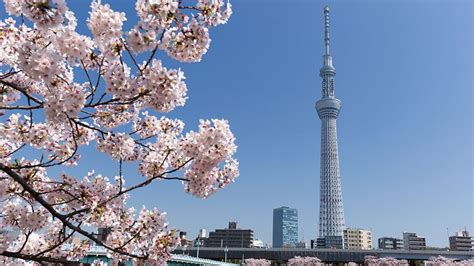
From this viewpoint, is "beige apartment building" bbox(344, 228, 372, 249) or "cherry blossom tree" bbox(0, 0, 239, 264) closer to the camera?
"cherry blossom tree" bbox(0, 0, 239, 264)

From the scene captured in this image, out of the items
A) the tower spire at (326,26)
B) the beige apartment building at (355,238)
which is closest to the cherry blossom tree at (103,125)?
the beige apartment building at (355,238)

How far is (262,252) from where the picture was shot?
10094cm

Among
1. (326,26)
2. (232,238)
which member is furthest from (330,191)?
(326,26)

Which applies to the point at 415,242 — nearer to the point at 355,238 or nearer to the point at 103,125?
the point at 355,238

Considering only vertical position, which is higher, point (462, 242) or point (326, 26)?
point (326, 26)

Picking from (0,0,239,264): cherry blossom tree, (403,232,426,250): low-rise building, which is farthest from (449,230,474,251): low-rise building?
(0,0,239,264): cherry blossom tree

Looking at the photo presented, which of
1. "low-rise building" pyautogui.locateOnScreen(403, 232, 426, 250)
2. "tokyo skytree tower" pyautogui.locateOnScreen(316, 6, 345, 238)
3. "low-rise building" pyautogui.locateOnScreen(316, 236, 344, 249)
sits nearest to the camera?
"low-rise building" pyautogui.locateOnScreen(316, 236, 344, 249)

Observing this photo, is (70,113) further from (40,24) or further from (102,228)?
(102,228)

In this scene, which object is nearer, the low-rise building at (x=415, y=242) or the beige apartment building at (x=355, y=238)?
the low-rise building at (x=415, y=242)

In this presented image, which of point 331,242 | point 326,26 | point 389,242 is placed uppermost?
point 326,26

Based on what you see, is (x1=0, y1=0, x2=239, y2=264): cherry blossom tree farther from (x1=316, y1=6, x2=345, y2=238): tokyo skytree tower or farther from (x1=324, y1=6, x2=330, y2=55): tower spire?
(x1=324, y1=6, x2=330, y2=55): tower spire

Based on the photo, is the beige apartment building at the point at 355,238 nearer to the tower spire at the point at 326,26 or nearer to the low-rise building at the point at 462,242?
the low-rise building at the point at 462,242

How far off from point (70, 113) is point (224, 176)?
206 cm

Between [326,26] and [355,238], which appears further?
[326,26]
